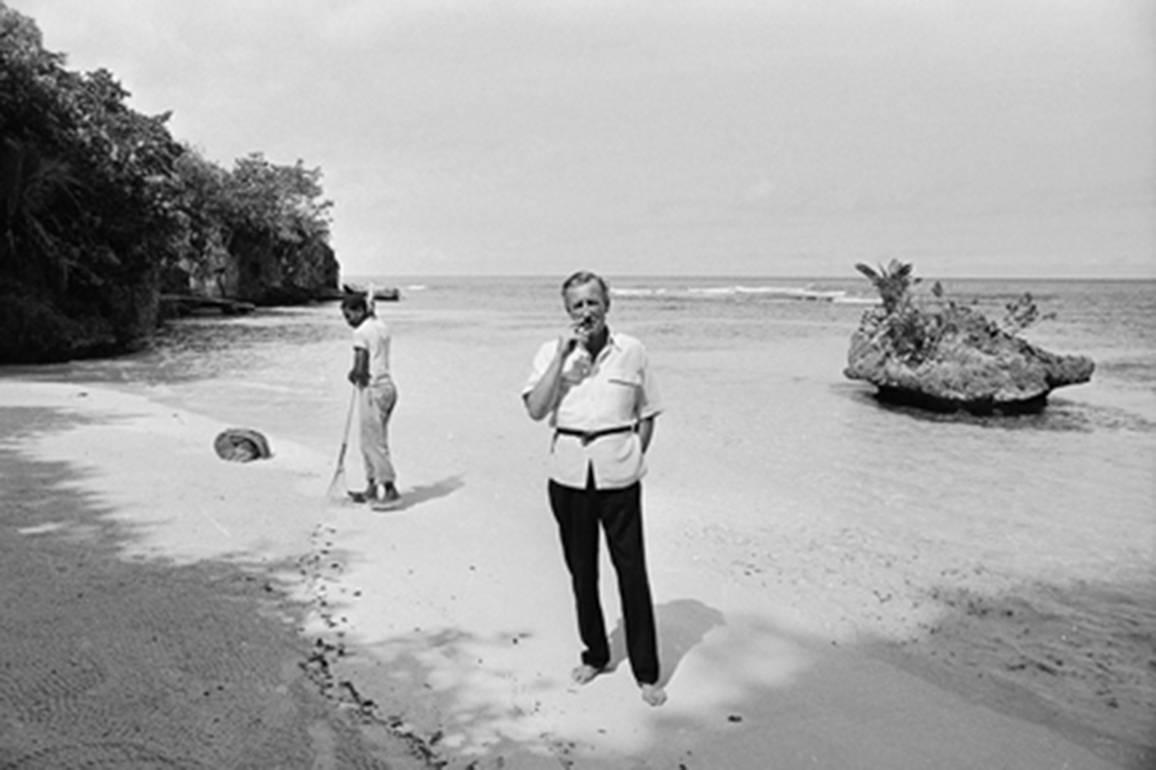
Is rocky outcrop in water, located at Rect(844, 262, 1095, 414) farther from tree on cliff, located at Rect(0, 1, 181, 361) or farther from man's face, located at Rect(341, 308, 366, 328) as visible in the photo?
tree on cliff, located at Rect(0, 1, 181, 361)

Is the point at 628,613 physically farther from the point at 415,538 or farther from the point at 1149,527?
the point at 1149,527

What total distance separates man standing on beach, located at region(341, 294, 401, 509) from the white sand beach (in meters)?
0.35

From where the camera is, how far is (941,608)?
5906mm

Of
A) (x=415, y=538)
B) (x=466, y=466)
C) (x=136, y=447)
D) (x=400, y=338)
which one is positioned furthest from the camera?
(x=400, y=338)

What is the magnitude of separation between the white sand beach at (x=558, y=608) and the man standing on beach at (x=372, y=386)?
0.35m

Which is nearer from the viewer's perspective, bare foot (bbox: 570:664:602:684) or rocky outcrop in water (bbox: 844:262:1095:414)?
bare foot (bbox: 570:664:602:684)

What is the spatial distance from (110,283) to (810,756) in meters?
22.4

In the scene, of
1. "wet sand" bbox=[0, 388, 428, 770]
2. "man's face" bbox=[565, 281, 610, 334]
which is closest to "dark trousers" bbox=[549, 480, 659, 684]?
"man's face" bbox=[565, 281, 610, 334]

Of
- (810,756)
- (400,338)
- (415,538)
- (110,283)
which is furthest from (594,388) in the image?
(400,338)

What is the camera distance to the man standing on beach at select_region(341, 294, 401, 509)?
7.23 m

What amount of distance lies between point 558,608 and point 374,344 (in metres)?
3.00

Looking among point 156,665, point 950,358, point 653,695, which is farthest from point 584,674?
point 950,358

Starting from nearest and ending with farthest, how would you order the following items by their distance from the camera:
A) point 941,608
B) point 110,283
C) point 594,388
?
1. point 594,388
2. point 941,608
3. point 110,283

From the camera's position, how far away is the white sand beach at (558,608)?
389cm
